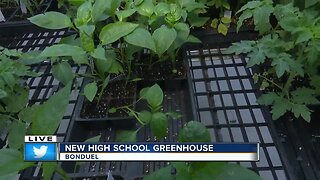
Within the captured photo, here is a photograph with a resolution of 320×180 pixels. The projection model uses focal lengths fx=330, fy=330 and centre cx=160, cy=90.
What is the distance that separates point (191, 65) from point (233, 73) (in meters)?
0.12

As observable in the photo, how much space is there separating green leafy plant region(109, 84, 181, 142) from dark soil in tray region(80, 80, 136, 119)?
0.08 ft

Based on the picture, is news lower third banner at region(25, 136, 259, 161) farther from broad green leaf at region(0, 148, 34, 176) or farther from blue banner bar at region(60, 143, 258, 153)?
broad green leaf at region(0, 148, 34, 176)

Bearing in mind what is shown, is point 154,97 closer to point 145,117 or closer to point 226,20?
point 145,117

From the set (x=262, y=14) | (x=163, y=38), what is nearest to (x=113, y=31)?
(x=163, y=38)

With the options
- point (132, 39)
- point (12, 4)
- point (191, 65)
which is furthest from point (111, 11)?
point (12, 4)

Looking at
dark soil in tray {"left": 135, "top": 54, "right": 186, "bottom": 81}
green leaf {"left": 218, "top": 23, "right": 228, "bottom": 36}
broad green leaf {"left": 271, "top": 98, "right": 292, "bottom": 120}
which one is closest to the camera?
broad green leaf {"left": 271, "top": 98, "right": 292, "bottom": 120}

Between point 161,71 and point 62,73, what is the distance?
26 cm

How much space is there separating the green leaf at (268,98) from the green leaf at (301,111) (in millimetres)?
43

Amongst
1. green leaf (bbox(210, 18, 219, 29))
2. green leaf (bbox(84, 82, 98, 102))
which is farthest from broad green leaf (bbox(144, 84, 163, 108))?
green leaf (bbox(210, 18, 219, 29))

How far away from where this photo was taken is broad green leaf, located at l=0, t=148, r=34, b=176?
45 cm

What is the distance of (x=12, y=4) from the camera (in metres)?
1.27

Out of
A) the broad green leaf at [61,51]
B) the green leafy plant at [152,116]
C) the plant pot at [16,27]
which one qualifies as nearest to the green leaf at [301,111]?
the green leafy plant at [152,116]

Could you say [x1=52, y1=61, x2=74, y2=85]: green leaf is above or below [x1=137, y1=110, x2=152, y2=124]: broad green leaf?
above

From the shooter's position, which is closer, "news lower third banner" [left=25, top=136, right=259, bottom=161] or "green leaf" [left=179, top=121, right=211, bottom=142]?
"news lower third banner" [left=25, top=136, right=259, bottom=161]
